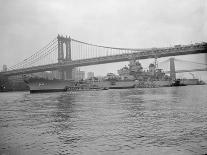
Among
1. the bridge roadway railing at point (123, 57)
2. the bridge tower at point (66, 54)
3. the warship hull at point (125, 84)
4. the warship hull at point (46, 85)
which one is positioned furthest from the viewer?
the warship hull at point (125, 84)

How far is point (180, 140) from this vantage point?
7234mm

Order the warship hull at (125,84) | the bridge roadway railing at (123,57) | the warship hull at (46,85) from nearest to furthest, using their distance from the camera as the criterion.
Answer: the warship hull at (46,85) < the bridge roadway railing at (123,57) < the warship hull at (125,84)

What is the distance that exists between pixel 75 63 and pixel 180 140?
179 feet

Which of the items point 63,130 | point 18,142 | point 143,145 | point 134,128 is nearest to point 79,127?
point 63,130

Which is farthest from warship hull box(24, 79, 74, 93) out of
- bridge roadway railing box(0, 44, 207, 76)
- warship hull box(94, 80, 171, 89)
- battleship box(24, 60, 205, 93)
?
warship hull box(94, 80, 171, 89)

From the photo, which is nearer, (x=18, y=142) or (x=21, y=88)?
(x=18, y=142)

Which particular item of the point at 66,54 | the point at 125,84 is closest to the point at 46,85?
the point at 66,54

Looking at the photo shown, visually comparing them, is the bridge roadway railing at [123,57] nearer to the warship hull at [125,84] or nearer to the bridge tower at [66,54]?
the bridge tower at [66,54]

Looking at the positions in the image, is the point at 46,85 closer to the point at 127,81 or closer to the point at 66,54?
the point at 66,54

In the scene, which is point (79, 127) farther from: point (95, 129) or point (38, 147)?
point (38, 147)

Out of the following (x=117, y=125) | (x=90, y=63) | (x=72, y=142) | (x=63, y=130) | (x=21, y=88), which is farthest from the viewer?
(x=21, y=88)

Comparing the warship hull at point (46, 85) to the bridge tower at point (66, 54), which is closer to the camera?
the warship hull at point (46, 85)

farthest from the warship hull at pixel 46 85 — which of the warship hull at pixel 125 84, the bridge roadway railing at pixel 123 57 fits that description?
the warship hull at pixel 125 84

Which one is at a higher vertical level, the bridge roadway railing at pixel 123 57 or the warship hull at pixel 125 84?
the bridge roadway railing at pixel 123 57
